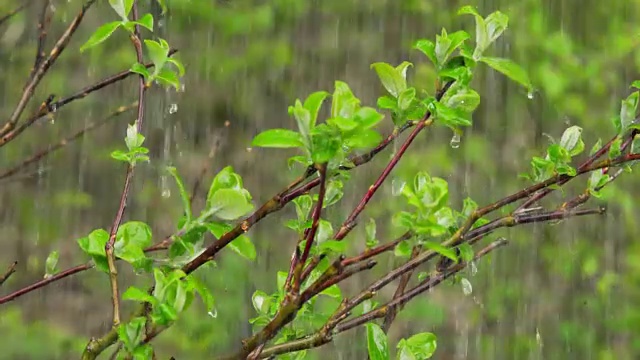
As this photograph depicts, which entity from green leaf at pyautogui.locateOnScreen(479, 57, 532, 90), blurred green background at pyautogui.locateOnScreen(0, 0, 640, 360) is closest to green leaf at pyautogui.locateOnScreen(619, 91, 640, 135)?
green leaf at pyautogui.locateOnScreen(479, 57, 532, 90)

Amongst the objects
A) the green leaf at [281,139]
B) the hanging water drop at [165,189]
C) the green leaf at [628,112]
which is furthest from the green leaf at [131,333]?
the green leaf at [628,112]

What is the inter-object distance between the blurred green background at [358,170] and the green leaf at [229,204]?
161 centimetres

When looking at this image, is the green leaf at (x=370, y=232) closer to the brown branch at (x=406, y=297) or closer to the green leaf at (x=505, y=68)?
the brown branch at (x=406, y=297)

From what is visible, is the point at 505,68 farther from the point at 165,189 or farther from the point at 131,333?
the point at 165,189

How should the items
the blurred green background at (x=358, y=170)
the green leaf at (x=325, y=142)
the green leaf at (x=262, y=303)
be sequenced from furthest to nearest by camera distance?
1. the blurred green background at (x=358, y=170)
2. the green leaf at (x=262, y=303)
3. the green leaf at (x=325, y=142)

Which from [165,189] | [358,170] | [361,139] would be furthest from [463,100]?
[358,170]

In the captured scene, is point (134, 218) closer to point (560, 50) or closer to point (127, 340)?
point (560, 50)

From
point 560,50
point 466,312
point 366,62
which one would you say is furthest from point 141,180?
point 560,50

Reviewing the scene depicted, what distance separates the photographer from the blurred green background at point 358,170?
2.15 metres

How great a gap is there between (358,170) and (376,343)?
1872 millimetres

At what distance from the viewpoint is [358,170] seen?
2439mm

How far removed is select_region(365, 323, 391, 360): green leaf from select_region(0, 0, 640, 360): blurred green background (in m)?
1.58

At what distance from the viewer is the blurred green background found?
7.04 feet

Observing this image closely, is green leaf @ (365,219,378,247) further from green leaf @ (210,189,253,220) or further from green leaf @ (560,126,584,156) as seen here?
green leaf @ (560,126,584,156)
